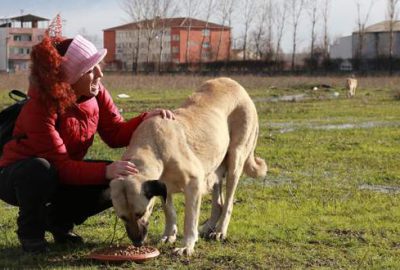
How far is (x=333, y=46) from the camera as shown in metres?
104

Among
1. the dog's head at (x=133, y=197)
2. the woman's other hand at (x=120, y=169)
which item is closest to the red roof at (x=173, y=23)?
the woman's other hand at (x=120, y=169)

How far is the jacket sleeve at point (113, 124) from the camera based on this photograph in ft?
19.8

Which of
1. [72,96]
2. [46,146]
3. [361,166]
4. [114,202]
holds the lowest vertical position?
[361,166]

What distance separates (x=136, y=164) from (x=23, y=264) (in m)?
1.23

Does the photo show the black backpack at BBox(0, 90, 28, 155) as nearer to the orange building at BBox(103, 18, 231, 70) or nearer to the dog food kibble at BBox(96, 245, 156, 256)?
the dog food kibble at BBox(96, 245, 156, 256)

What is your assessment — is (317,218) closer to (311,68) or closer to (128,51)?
(311,68)

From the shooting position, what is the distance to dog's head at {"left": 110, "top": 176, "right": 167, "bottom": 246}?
483 cm

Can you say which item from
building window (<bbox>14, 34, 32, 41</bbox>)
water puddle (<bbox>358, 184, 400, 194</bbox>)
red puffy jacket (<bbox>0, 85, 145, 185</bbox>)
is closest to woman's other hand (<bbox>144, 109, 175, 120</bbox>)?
red puffy jacket (<bbox>0, 85, 145, 185</bbox>)

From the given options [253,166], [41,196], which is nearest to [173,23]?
[253,166]

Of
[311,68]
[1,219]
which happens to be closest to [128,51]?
[311,68]

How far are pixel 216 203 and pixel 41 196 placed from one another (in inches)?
83.5

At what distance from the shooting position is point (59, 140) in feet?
17.1

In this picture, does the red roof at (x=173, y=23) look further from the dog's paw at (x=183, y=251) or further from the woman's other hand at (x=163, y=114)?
the dog's paw at (x=183, y=251)

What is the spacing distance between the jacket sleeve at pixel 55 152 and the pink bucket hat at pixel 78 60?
38 cm
